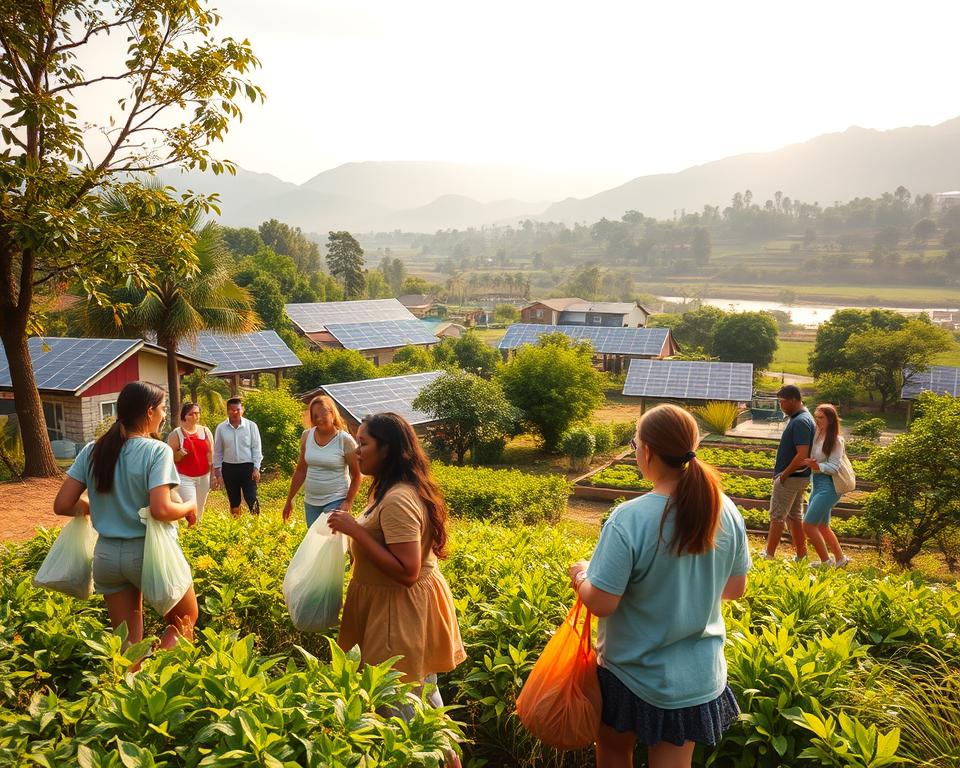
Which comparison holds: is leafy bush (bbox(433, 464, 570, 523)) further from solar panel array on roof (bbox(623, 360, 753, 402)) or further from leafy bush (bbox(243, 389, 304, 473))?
solar panel array on roof (bbox(623, 360, 753, 402))

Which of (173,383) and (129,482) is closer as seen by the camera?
(129,482)

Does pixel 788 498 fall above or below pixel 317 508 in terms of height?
below

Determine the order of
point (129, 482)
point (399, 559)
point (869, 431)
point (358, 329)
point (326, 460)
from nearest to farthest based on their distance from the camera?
point (399, 559) → point (129, 482) → point (326, 460) → point (869, 431) → point (358, 329)

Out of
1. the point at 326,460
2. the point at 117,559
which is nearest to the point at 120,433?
the point at 117,559

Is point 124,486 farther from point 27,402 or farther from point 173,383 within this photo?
point 173,383

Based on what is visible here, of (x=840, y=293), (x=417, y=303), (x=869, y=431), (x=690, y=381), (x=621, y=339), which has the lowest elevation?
(x=840, y=293)

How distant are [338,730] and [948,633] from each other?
3.31 m

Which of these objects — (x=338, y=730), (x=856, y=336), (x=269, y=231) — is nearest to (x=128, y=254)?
(x=338, y=730)

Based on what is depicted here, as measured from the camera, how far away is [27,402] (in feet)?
40.3

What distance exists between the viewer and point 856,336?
38.8m

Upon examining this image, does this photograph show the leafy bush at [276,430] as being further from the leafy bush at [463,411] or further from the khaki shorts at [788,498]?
the khaki shorts at [788,498]

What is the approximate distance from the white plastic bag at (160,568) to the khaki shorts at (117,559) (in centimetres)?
5

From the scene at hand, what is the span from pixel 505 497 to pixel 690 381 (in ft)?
64.5

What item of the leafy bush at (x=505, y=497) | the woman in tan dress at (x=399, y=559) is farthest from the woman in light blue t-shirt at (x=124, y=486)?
the leafy bush at (x=505, y=497)
